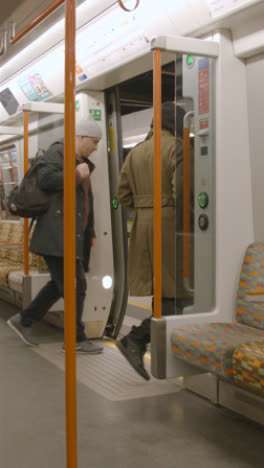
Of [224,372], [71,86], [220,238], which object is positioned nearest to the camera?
[71,86]

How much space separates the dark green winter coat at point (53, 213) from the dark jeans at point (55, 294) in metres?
0.14

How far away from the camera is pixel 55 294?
487 cm

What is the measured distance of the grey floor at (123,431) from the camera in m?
2.65

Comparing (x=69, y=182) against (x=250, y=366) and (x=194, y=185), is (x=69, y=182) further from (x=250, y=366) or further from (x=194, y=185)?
(x=194, y=185)

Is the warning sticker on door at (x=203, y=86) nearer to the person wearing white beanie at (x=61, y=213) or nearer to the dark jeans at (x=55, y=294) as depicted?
the person wearing white beanie at (x=61, y=213)

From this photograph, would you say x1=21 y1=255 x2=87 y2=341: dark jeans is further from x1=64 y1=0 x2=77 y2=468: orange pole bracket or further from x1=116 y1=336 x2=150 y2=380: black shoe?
x1=64 y1=0 x2=77 y2=468: orange pole bracket

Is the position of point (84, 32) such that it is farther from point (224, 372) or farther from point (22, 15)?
point (224, 372)

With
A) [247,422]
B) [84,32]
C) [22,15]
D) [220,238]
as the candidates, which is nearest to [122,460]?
[247,422]

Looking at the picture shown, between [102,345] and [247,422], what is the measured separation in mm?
1912

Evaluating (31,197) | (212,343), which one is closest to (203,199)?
(212,343)

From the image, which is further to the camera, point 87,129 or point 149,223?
point 87,129

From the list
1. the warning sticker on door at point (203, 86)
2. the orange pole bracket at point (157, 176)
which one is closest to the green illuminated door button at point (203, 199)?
the orange pole bracket at point (157, 176)

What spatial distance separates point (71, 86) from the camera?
1571 mm

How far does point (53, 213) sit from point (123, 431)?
2.07 m
